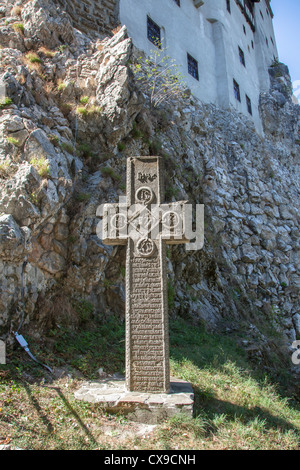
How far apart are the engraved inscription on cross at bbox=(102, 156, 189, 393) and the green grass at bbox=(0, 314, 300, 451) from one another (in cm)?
72

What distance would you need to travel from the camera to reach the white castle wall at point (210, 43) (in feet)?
47.5

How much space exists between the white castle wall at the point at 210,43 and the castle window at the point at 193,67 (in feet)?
0.71

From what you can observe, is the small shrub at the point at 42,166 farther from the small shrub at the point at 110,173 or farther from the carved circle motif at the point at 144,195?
the carved circle motif at the point at 144,195

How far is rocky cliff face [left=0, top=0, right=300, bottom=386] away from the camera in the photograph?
271 inches

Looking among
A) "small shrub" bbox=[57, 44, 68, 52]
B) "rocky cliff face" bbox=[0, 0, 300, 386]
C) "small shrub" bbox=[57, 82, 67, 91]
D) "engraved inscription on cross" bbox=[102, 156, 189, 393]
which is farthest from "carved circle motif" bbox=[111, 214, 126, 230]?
"small shrub" bbox=[57, 44, 68, 52]

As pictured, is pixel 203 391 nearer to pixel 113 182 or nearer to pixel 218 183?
pixel 113 182

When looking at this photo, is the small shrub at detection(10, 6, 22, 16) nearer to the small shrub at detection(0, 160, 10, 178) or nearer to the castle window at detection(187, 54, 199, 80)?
the small shrub at detection(0, 160, 10, 178)

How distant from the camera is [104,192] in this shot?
8.49 meters

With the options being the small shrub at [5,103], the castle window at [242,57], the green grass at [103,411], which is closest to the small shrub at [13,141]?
the small shrub at [5,103]

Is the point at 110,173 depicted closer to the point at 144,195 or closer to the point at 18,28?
the point at 144,195

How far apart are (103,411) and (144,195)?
314 centimetres
